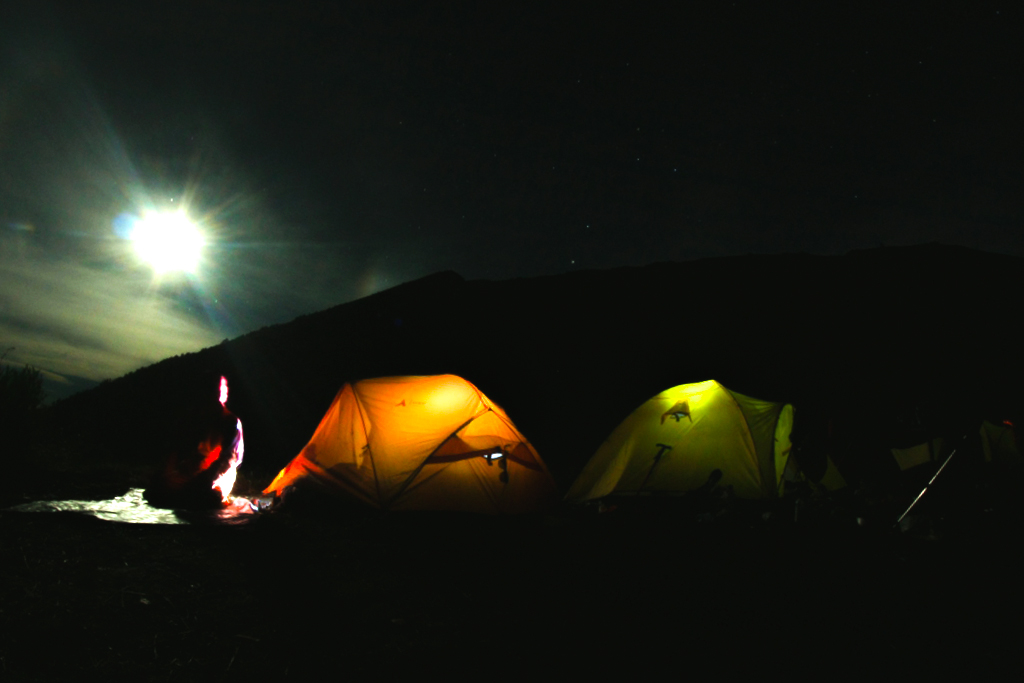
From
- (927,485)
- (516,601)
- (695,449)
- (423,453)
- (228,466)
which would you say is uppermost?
(695,449)

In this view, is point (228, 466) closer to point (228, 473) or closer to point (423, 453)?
point (228, 473)

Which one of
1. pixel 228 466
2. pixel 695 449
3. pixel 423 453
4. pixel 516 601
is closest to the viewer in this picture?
pixel 516 601

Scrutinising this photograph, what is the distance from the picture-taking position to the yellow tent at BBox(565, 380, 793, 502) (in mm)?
7254

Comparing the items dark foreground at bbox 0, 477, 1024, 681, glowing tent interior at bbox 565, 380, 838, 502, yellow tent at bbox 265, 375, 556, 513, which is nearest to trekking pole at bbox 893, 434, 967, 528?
dark foreground at bbox 0, 477, 1024, 681

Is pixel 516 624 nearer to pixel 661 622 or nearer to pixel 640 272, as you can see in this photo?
pixel 661 622

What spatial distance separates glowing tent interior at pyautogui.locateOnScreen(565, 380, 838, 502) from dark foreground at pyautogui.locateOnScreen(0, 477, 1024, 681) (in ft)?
5.22

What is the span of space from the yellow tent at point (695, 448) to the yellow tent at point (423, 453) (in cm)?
110

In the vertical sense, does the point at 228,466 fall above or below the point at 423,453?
below

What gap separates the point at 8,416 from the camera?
Answer: 813cm

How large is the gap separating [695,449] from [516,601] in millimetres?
4219

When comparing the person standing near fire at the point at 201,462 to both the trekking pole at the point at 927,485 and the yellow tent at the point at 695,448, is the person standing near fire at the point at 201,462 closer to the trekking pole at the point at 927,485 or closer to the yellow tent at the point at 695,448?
the yellow tent at the point at 695,448

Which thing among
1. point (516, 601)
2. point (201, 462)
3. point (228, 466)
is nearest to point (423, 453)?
point (228, 466)

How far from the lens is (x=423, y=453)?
285 inches

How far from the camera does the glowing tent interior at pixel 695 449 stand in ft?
23.8
